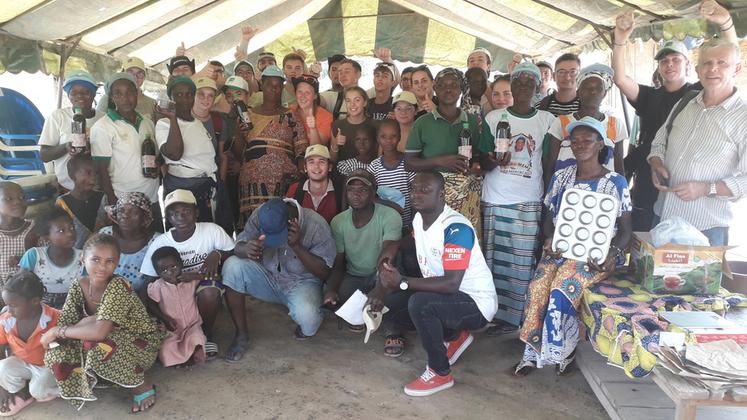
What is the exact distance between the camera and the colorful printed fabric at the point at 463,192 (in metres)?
3.61

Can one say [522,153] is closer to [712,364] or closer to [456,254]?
[456,254]

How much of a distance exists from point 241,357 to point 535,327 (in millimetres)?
1926

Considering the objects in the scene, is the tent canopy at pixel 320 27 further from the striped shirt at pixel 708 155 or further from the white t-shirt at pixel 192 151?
the white t-shirt at pixel 192 151

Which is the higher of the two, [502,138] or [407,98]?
[407,98]

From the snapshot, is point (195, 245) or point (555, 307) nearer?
point (555, 307)

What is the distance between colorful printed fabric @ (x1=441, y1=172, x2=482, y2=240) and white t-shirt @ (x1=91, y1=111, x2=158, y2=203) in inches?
87.8

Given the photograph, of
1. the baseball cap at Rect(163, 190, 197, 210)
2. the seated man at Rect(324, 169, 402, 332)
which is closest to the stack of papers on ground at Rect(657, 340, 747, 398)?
the seated man at Rect(324, 169, 402, 332)

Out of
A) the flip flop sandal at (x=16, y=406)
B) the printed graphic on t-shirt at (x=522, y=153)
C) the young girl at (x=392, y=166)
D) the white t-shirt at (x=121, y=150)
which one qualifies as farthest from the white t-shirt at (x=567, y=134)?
the flip flop sandal at (x=16, y=406)

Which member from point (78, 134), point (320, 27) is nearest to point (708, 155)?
point (78, 134)

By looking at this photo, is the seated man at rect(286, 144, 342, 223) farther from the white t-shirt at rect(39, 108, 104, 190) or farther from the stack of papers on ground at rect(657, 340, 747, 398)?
the stack of papers on ground at rect(657, 340, 747, 398)

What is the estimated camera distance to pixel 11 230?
3.38 meters

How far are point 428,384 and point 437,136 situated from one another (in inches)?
66.0

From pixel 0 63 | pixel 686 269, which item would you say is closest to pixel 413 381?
pixel 686 269

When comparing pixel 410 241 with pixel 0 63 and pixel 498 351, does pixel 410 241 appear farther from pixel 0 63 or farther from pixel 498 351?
pixel 0 63
